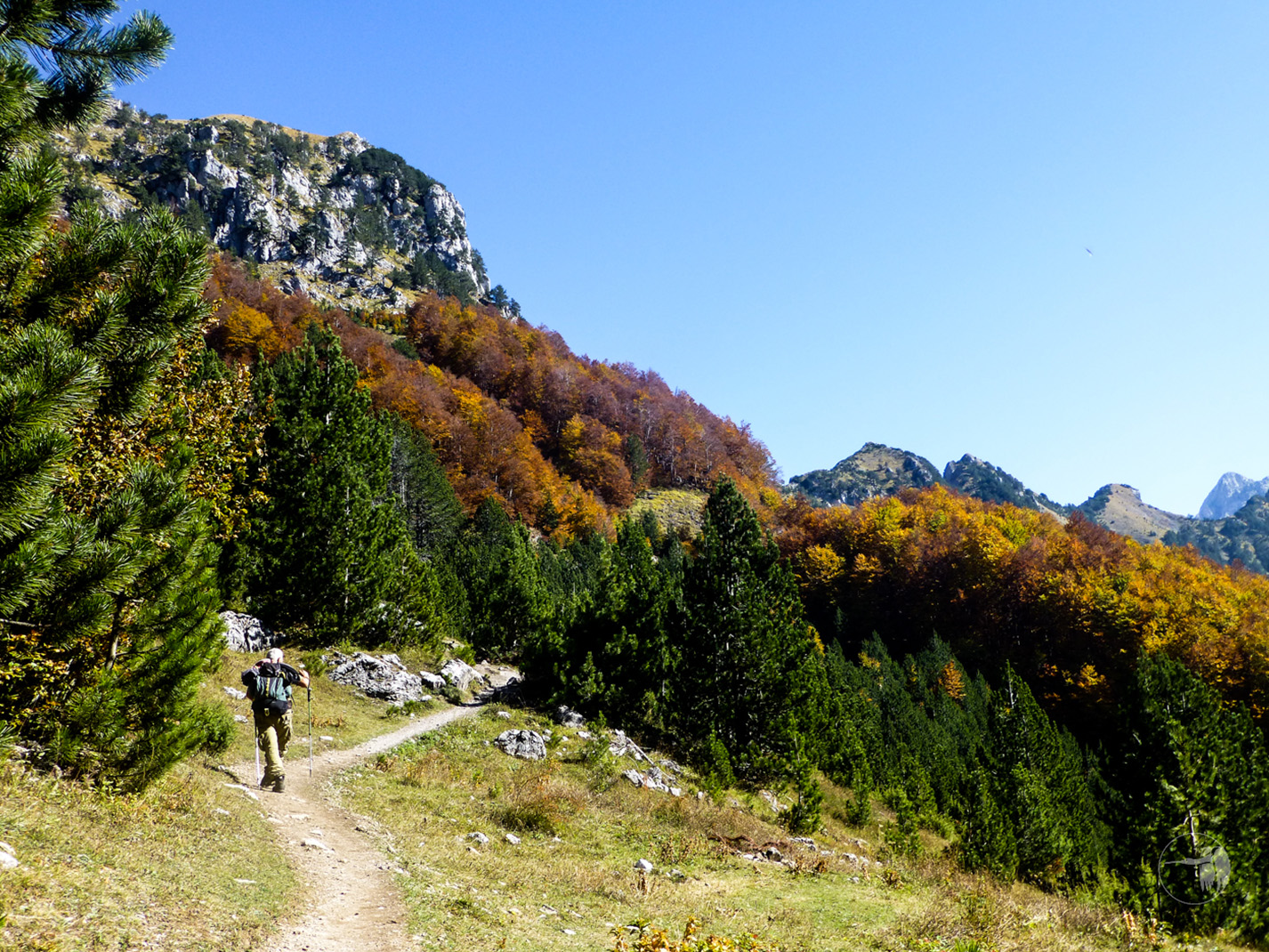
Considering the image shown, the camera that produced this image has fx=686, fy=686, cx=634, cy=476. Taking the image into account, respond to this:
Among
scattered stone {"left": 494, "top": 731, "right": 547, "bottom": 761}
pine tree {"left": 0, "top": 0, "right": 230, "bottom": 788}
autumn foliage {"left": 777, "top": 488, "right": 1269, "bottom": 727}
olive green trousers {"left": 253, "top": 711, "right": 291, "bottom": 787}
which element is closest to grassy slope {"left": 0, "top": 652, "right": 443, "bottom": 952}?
pine tree {"left": 0, "top": 0, "right": 230, "bottom": 788}

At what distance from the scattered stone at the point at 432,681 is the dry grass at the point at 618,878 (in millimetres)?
7210

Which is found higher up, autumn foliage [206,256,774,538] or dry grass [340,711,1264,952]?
autumn foliage [206,256,774,538]

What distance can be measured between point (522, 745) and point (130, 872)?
13.6 meters

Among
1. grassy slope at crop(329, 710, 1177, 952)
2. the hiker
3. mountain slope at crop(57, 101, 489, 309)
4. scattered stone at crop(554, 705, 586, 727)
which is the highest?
mountain slope at crop(57, 101, 489, 309)

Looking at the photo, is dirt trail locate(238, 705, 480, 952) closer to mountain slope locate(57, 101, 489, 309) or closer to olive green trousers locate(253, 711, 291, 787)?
olive green trousers locate(253, 711, 291, 787)

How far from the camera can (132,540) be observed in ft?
20.4

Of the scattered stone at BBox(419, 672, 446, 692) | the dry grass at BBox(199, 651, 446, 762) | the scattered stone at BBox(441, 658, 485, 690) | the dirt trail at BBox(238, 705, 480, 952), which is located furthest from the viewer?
the scattered stone at BBox(441, 658, 485, 690)

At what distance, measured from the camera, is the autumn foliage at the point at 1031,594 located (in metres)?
70.2

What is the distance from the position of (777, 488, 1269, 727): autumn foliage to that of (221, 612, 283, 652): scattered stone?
75.4 meters

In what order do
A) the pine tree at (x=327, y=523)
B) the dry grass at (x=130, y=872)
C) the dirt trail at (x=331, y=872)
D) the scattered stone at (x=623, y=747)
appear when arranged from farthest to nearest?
1. the pine tree at (x=327, y=523)
2. the scattered stone at (x=623, y=747)
3. the dirt trail at (x=331, y=872)
4. the dry grass at (x=130, y=872)

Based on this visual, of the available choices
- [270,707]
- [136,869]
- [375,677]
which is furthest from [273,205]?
[136,869]

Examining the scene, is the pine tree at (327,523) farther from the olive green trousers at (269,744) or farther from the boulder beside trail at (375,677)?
the olive green trousers at (269,744)

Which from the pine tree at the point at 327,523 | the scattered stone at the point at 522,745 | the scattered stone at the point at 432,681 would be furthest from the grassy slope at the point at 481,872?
the scattered stone at the point at 432,681

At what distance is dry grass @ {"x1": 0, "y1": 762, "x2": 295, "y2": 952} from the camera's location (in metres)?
5.08
